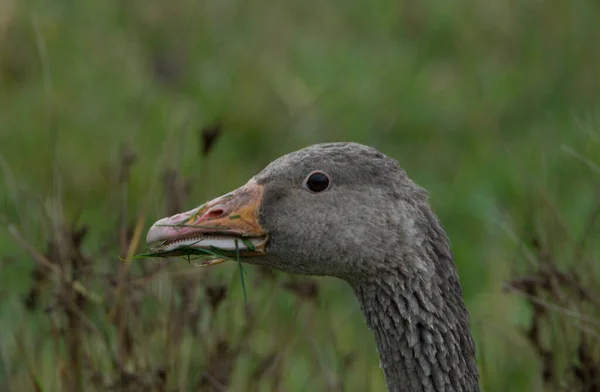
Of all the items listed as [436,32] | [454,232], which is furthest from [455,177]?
[436,32]

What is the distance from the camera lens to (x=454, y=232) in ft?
25.0

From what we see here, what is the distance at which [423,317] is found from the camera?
12.0ft

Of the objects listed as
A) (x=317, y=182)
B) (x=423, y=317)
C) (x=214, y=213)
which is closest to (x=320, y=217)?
(x=317, y=182)

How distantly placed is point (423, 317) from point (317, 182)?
596 mm

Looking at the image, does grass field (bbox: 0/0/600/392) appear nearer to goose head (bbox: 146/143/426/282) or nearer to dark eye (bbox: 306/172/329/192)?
goose head (bbox: 146/143/426/282)

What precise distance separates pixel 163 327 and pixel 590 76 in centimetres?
538

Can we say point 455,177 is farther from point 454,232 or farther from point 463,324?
point 463,324

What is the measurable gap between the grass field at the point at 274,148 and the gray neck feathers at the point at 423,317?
0.70 meters

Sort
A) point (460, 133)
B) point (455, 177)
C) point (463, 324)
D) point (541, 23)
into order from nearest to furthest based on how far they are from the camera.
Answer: point (463, 324)
point (455, 177)
point (460, 133)
point (541, 23)

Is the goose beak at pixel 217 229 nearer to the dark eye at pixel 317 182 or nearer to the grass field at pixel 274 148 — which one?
the dark eye at pixel 317 182

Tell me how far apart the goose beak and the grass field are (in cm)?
68

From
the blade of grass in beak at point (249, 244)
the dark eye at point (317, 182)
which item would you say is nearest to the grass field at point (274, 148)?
the blade of grass in beak at point (249, 244)

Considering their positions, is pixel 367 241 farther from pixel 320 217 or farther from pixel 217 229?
pixel 217 229

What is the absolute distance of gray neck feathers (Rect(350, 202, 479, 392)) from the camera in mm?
3646
